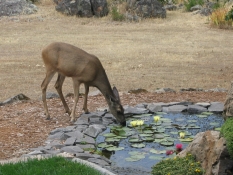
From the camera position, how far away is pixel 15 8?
26.8 m

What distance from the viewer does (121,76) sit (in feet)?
49.4

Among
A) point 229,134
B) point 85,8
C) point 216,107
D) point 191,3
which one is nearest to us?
point 229,134

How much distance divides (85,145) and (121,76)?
705 cm

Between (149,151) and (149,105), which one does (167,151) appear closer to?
(149,151)

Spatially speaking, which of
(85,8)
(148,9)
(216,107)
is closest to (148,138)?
(216,107)

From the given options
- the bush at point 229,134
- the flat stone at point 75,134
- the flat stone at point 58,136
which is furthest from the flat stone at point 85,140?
the bush at point 229,134

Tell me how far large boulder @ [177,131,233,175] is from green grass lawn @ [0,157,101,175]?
1387 millimetres

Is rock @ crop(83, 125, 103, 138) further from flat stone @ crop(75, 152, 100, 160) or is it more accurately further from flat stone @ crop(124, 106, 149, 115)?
flat stone @ crop(124, 106, 149, 115)

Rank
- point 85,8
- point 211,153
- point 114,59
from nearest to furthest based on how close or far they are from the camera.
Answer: point 211,153, point 114,59, point 85,8

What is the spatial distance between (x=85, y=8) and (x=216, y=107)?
52.7ft

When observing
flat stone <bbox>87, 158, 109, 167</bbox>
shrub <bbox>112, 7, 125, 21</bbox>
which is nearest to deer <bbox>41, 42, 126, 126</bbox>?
flat stone <bbox>87, 158, 109, 167</bbox>

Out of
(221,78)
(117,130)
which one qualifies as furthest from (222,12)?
(117,130)

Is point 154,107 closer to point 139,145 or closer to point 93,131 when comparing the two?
point 93,131

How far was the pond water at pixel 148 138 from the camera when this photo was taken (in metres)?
7.57
